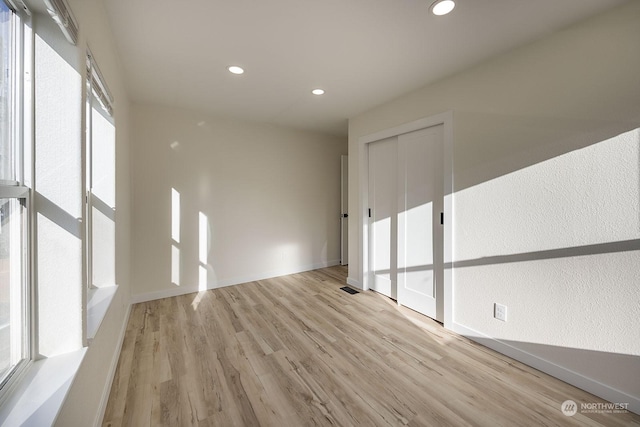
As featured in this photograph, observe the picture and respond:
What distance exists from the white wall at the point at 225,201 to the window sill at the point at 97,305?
1.29m

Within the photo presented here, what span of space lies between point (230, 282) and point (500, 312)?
3156 millimetres

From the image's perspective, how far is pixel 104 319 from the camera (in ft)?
5.01

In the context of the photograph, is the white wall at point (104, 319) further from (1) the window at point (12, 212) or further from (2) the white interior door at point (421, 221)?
(2) the white interior door at point (421, 221)

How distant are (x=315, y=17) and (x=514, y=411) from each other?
269 centimetres

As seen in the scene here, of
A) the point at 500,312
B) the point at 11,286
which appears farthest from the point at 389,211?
the point at 11,286

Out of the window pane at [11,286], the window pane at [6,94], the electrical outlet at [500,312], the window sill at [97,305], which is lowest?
the electrical outlet at [500,312]

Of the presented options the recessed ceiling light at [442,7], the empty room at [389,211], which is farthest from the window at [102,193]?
the recessed ceiling light at [442,7]

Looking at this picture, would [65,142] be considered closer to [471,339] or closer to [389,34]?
[389,34]

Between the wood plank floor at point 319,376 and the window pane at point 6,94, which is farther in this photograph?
the wood plank floor at point 319,376

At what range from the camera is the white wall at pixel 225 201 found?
3070 mm

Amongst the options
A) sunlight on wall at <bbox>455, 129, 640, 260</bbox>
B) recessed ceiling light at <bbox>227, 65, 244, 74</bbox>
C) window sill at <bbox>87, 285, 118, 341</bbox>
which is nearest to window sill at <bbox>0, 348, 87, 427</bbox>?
window sill at <bbox>87, 285, 118, 341</bbox>

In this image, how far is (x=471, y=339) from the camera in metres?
2.24

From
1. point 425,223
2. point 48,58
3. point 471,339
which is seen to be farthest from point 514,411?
point 48,58

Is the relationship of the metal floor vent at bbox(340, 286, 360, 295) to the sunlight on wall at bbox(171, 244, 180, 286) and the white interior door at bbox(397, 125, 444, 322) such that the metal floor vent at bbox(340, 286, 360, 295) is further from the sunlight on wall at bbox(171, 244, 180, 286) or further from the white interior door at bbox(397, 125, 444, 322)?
the sunlight on wall at bbox(171, 244, 180, 286)
